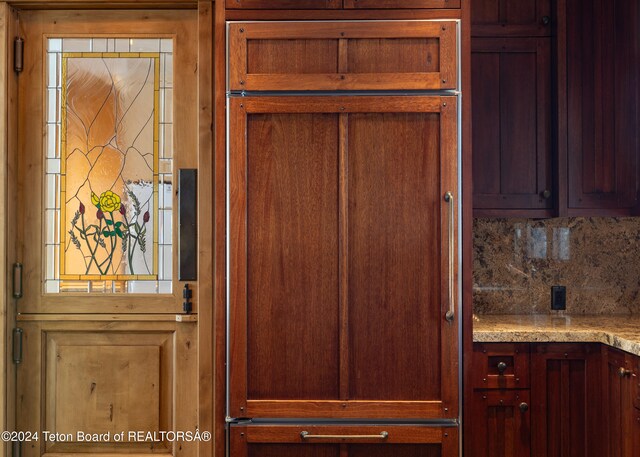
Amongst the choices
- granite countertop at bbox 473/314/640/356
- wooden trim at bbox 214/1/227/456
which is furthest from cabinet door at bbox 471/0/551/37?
granite countertop at bbox 473/314/640/356

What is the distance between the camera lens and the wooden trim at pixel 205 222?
239 centimetres

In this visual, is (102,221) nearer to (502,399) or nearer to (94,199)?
(94,199)

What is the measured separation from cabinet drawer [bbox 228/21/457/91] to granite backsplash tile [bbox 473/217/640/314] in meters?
0.96

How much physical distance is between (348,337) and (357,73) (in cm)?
95

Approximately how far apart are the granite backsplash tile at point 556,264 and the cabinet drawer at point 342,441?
0.83 metres

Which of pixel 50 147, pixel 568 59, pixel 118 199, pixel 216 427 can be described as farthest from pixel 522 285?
pixel 50 147

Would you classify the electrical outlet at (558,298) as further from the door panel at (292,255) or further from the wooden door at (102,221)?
the wooden door at (102,221)

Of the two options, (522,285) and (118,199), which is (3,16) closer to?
(118,199)

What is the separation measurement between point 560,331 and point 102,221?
1.92m

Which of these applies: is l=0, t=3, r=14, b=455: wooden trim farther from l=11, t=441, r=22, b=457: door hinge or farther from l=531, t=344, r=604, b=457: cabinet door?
Answer: l=531, t=344, r=604, b=457: cabinet door

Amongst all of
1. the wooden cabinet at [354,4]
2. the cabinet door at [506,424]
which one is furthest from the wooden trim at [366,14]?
the cabinet door at [506,424]

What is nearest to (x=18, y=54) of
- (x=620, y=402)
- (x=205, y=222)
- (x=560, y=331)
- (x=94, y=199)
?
(x=94, y=199)

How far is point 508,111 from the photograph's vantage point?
255 cm

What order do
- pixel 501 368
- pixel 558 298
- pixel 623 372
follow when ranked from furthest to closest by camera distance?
pixel 558 298, pixel 501 368, pixel 623 372
